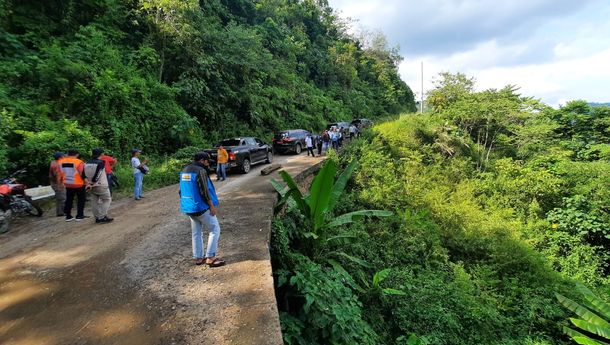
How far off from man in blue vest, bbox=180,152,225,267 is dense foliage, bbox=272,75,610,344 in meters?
1.04

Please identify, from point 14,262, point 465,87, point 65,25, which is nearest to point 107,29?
point 65,25

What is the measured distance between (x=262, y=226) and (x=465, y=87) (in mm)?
25572

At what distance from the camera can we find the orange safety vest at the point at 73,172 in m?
6.93

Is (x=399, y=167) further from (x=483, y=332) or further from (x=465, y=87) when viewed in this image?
(x=465, y=87)

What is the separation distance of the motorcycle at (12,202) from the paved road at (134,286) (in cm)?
36

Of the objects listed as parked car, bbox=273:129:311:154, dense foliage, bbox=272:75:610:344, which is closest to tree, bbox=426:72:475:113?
dense foliage, bbox=272:75:610:344

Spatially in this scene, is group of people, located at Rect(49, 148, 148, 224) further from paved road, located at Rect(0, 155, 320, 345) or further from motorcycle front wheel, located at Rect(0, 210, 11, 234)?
motorcycle front wheel, located at Rect(0, 210, 11, 234)

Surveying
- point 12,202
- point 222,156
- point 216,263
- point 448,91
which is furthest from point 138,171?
point 448,91

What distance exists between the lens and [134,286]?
13.9 feet

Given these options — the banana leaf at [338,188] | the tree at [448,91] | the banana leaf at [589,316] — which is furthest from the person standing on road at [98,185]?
the tree at [448,91]

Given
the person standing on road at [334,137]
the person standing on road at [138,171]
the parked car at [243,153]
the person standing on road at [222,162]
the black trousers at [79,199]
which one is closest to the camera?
the black trousers at [79,199]

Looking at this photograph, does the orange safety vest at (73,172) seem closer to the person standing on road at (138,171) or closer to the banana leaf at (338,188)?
the person standing on road at (138,171)

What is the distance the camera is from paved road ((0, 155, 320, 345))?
10.8 feet

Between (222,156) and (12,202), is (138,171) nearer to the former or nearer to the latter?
(12,202)
